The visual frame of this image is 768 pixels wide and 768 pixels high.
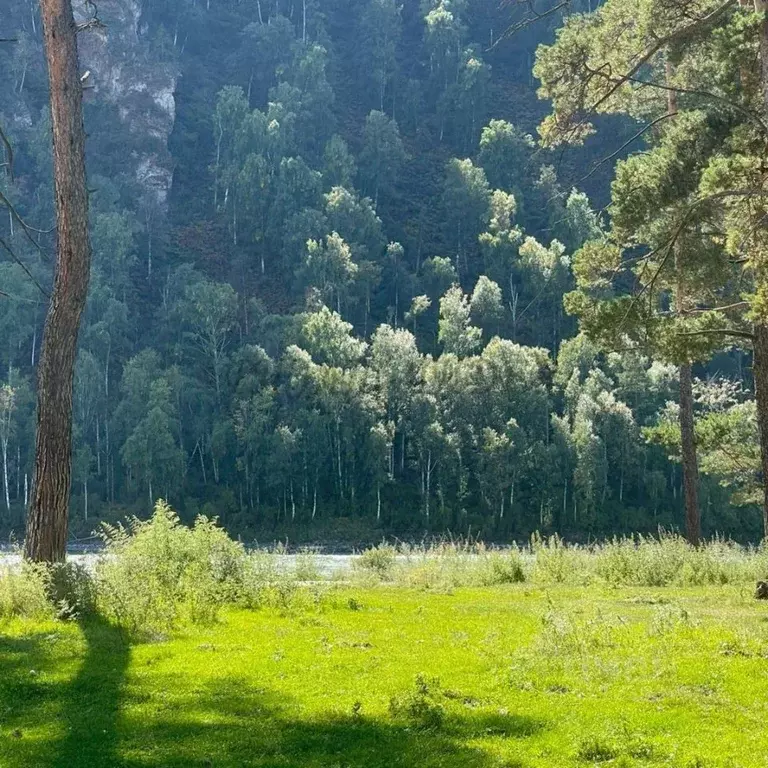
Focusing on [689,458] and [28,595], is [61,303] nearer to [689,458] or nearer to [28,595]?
[28,595]

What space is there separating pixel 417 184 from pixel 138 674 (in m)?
97.2

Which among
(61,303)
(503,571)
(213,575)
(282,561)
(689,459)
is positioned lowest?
(503,571)

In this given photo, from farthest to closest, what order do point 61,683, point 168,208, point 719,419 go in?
point 168,208, point 719,419, point 61,683

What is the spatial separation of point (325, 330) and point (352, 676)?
59.0 m

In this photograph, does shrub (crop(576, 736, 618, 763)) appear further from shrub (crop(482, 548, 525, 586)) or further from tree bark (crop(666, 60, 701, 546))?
tree bark (crop(666, 60, 701, 546))

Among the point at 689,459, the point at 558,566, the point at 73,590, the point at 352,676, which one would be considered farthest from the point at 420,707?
the point at 689,459

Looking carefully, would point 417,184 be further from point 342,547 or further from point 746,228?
point 746,228

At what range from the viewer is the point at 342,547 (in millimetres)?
54812

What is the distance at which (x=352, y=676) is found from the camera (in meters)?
7.16

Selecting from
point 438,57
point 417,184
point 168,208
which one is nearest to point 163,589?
point 168,208

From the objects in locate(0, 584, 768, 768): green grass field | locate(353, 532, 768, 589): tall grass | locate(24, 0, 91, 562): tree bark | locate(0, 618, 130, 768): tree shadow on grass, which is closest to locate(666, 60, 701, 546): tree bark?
locate(353, 532, 768, 589): tall grass

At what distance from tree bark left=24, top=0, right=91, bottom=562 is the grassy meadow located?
2.77 feet

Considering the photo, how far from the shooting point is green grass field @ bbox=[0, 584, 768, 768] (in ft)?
17.2

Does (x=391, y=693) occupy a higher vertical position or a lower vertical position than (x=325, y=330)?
lower
